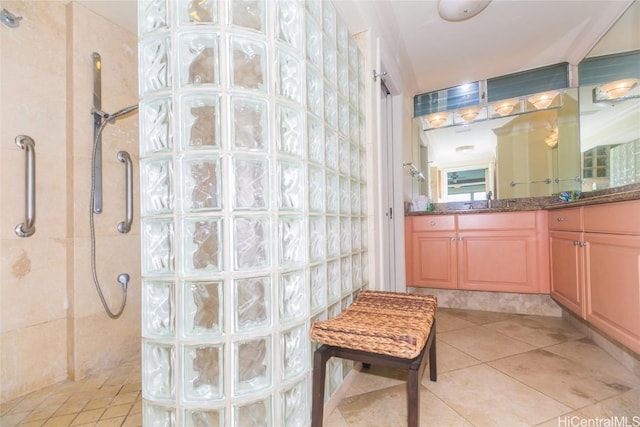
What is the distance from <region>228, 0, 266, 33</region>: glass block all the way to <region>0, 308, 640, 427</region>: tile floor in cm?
144

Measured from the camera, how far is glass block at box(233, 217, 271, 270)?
0.88 metres

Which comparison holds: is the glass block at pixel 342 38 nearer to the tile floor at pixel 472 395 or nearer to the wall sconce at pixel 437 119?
the tile floor at pixel 472 395

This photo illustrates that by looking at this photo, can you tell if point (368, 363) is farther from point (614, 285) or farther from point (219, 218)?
point (614, 285)

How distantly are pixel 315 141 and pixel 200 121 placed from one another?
43 centimetres

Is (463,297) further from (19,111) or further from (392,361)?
(19,111)

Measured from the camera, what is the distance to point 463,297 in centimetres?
268

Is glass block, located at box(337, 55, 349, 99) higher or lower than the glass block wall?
higher

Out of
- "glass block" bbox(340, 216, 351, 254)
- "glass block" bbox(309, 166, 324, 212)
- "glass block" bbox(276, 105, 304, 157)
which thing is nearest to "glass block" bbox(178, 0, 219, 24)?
"glass block" bbox(276, 105, 304, 157)

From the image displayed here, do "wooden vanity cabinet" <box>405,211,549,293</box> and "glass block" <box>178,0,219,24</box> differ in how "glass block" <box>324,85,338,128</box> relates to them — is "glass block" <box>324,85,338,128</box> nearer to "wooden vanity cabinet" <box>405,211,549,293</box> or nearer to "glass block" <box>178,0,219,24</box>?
"glass block" <box>178,0,219,24</box>

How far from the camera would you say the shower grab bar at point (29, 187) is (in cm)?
136

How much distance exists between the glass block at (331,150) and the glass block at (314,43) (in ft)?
0.88

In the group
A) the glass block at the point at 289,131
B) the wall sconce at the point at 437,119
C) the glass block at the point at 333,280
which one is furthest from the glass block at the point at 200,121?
the wall sconce at the point at 437,119

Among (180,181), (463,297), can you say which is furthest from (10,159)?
(463,297)

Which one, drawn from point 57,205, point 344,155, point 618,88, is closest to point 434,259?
point 344,155
